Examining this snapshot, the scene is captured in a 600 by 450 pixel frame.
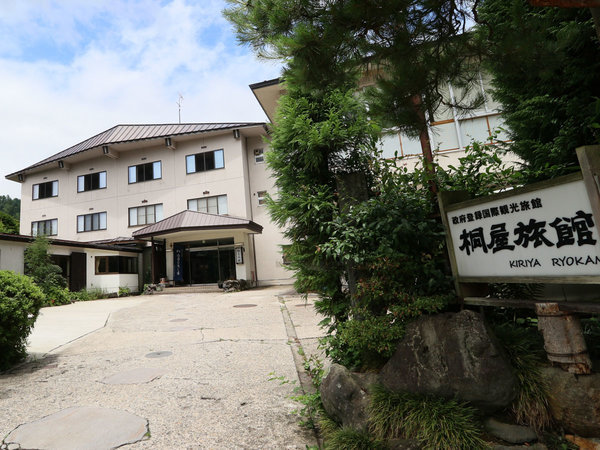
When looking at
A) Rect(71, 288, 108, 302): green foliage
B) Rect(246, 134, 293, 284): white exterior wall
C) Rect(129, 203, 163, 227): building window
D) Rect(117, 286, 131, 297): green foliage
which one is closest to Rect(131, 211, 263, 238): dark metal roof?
Rect(246, 134, 293, 284): white exterior wall

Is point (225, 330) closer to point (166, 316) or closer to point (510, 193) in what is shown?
point (166, 316)

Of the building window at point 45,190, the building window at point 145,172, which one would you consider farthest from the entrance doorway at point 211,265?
the building window at point 45,190

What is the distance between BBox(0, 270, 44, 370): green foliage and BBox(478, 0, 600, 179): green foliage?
22.1 feet

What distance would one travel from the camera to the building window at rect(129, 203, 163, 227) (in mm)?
21891

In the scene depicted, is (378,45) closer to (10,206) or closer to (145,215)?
(145,215)

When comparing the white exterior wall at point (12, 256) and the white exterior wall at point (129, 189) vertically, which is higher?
the white exterior wall at point (129, 189)

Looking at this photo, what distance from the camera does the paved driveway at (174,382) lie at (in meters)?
2.96

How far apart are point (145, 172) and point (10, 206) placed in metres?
41.2

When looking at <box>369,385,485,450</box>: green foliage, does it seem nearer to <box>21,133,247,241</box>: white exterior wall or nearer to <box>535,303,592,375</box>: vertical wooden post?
<box>535,303,592,375</box>: vertical wooden post

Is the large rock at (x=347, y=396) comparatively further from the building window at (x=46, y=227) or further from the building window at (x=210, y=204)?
the building window at (x=46, y=227)

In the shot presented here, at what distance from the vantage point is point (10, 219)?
3422 cm

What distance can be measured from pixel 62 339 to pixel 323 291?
6.43m

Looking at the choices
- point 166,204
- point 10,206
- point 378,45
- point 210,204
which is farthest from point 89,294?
point 10,206

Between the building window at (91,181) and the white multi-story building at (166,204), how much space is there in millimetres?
71
